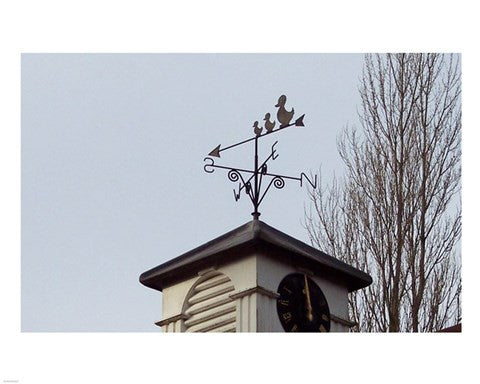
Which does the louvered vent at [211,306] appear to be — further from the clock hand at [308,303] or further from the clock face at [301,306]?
the clock hand at [308,303]

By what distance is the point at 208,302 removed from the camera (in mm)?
8453

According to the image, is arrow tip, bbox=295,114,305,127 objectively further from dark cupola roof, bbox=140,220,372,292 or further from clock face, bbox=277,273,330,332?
clock face, bbox=277,273,330,332

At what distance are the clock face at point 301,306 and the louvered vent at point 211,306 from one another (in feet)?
0.95

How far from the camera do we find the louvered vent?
27.1 feet

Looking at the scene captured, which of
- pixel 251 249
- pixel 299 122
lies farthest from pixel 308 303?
pixel 299 122

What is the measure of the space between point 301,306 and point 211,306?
51 cm

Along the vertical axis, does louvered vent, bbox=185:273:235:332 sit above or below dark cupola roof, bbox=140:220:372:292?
below

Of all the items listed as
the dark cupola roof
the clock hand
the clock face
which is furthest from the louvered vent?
the clock hand

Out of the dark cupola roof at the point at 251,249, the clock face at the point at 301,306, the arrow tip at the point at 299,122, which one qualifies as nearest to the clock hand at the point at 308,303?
the clock face at the point at 301,306

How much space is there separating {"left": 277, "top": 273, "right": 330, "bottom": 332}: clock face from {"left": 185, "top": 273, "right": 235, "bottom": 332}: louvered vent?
29 centimetres

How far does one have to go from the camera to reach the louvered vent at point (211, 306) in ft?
27.1

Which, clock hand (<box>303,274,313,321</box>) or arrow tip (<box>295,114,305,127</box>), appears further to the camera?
arrow tip (<box>295,114,305,127</box>)
